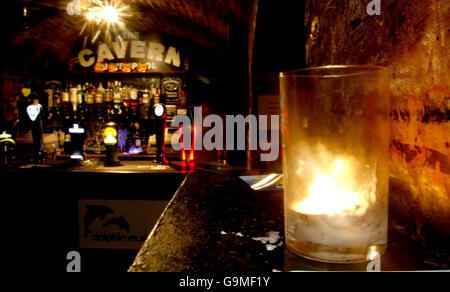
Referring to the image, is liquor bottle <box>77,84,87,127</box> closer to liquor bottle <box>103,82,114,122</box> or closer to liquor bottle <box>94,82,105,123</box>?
liquor bottle <box>94,82,105,123</box>

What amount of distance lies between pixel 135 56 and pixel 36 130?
135 inches

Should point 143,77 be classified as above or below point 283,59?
above

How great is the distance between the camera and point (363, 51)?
1.02 meters

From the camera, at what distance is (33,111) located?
3432mm

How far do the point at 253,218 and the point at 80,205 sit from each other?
8.46ft

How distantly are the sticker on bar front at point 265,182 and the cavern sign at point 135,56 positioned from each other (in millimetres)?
5392

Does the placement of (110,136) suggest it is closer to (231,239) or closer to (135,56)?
(231,239)

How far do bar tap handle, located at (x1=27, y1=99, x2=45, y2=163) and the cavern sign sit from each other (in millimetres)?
3036

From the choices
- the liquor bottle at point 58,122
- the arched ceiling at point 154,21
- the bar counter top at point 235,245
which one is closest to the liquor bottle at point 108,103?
the liquor bottle at point 58,122

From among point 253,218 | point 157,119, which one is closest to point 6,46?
point 157,119

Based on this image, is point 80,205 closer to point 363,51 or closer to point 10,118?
point 363,51

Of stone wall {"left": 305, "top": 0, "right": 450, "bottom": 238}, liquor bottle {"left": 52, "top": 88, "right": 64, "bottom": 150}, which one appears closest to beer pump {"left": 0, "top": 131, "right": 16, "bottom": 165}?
liquor bottle {"left": 52, "top": 88, "right": 64, "bottom": 150}

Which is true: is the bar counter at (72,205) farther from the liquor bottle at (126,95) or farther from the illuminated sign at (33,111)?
the liquor bottle at (126,95)

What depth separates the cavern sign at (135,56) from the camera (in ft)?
20.7
